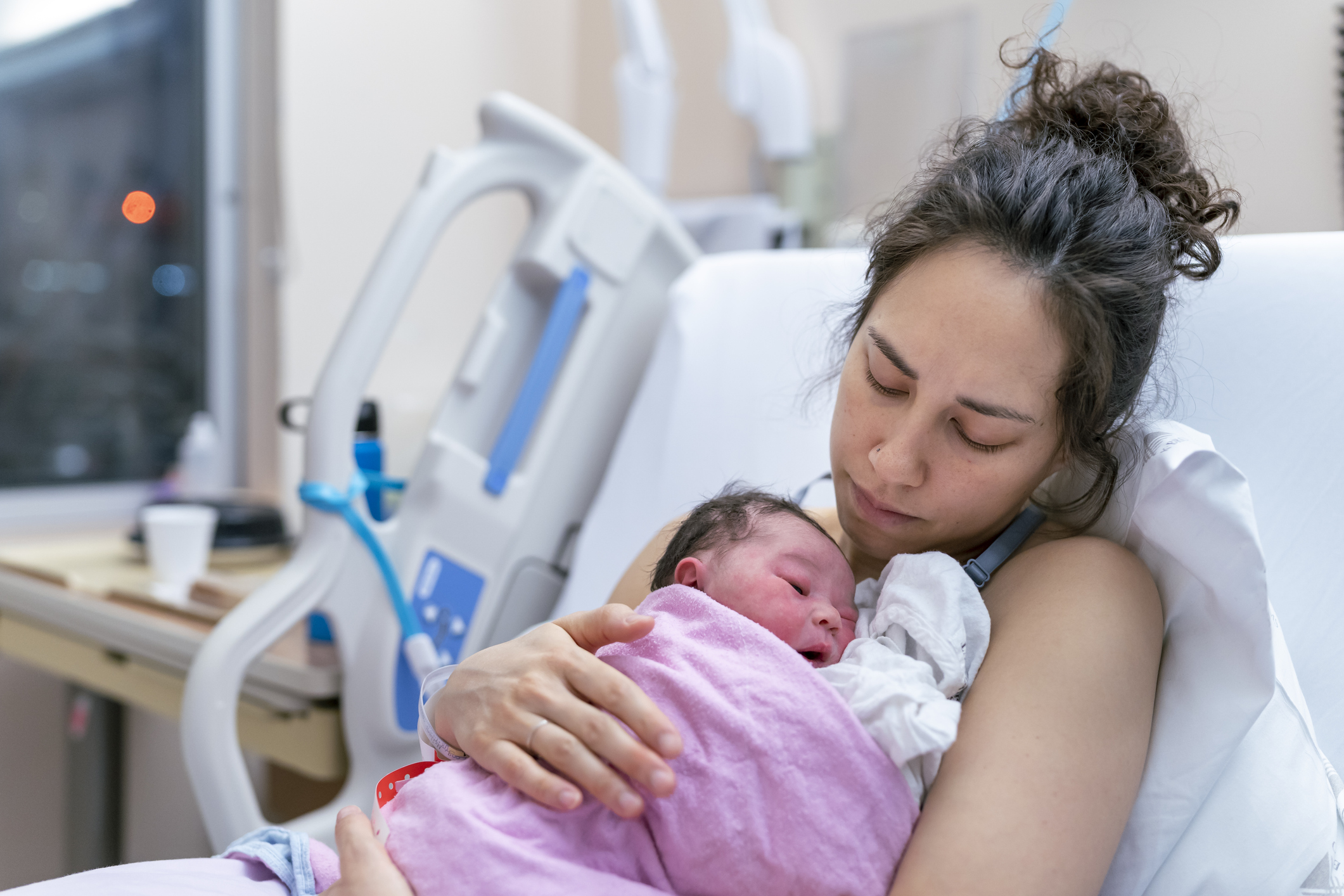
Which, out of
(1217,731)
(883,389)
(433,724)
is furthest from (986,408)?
(433,724)

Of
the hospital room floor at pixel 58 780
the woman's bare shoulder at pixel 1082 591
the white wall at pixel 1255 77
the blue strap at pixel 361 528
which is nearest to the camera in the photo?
the woman's bare shoulder at pixel 1082 591

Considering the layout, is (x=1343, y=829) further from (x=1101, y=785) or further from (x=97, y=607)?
(x=97, y=607)

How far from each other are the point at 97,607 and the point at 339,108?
1.51m

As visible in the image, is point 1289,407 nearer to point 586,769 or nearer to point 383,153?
point 586,769

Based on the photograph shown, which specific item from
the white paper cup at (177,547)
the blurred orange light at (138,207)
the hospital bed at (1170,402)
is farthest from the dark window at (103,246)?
the hospital bed at (1170,402)

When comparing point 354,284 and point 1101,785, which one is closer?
point 1101,785

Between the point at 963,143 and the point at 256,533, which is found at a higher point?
the point at 963,143

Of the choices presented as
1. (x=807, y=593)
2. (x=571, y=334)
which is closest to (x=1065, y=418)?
(x=807, y=593)

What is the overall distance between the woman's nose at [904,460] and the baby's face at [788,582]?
0.09 meters

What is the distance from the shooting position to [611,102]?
3.20m

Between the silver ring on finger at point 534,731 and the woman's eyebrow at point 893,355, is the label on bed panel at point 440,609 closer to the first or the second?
the silver ring on finger at point 534,731

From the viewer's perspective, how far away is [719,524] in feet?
3.12

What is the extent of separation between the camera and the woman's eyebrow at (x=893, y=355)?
0.90m

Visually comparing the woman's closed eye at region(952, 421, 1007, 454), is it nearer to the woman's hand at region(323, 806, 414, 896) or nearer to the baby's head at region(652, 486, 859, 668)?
the baby's head at region(652, 486, 859, 668)
